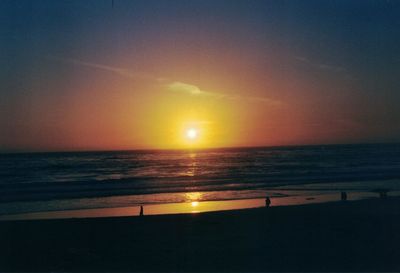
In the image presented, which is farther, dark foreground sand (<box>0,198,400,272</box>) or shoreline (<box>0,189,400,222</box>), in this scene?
shoreline (<box>0,189,400,222</box>)

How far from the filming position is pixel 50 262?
10.2 meters

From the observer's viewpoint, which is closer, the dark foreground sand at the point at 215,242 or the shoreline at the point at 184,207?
the dark foreground sand at the point at 215,242

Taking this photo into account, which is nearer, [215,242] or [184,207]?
[215,242]

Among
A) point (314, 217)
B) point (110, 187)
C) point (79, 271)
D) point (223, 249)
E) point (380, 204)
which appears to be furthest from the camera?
point (110, 187)

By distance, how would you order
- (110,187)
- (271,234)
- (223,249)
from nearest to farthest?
(223,249), (271,234), (110,187)

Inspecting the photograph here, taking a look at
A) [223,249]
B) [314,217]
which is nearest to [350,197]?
[314,217]

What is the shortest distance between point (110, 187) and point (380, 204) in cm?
2004

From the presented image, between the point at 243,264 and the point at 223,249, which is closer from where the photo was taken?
the point at 243,264

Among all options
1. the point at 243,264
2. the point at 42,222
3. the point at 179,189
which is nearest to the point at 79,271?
the point at 243,264

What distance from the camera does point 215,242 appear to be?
1188 cm

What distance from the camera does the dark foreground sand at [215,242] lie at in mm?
9680

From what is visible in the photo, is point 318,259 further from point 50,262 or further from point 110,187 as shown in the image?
point 110,187

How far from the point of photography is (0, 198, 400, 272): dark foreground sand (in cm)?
968

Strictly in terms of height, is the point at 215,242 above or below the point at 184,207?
above
